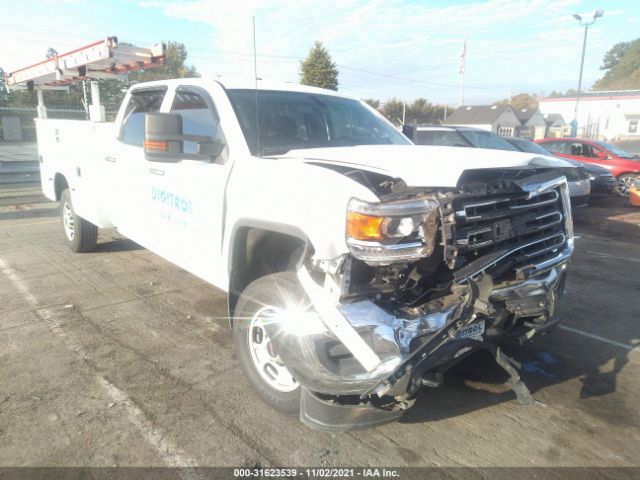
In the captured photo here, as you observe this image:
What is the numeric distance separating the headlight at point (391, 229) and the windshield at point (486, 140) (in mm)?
8604

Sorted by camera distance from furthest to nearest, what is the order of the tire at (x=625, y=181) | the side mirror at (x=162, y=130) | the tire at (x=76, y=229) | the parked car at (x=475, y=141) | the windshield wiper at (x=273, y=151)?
the tire at (x=625, y=181), the parked car at (x=475, y=141), the tire at (x=76, y=229), the windshield wiper at (x=273, y=151), the side mirror at (x=162, y=130)

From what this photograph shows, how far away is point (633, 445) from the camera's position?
2861mm

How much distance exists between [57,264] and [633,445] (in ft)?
20.3

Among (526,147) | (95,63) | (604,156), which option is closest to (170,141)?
(95,63)

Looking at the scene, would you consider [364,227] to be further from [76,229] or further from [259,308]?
[76,229]

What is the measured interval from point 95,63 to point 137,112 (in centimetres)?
306

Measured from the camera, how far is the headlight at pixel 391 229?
2.44 metres

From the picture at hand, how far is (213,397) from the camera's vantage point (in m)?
3.28

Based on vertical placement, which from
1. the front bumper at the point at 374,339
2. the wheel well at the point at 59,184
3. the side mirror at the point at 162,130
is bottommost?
the front bumper at the point at 374,339

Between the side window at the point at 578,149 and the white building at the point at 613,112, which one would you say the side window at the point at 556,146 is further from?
the white building at the point at 613,112

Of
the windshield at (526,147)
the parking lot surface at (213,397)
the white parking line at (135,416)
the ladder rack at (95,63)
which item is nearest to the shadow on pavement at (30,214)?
the ladder rack at (95,63)

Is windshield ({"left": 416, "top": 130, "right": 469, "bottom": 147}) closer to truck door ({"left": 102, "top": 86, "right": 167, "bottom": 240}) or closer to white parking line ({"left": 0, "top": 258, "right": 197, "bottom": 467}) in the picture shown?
truck door ({"left": 102, "top": 86, "right": 167, "bottom": 240})

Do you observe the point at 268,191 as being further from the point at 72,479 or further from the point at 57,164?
the point at 57,164

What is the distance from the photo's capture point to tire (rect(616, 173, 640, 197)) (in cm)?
1355
